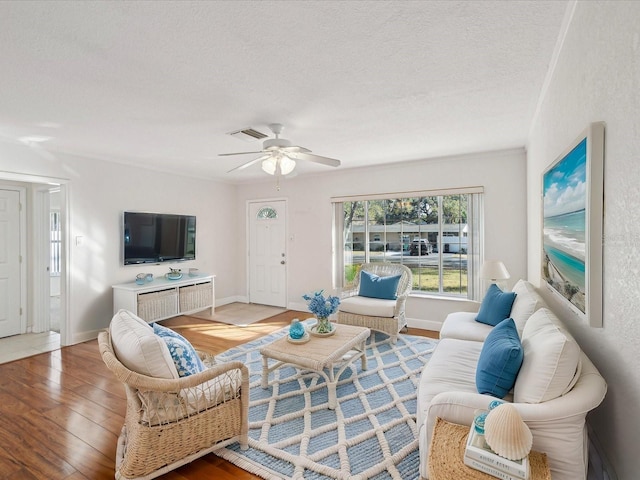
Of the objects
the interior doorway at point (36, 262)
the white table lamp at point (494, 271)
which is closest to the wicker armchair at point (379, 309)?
the white table lamp at point (494, 271)

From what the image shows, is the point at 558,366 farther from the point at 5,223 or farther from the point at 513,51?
the point at 5,223

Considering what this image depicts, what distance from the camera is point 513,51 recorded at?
193cm

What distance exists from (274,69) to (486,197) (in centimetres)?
331

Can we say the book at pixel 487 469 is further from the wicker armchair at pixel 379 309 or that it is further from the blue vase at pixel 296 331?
the wicker armchair at pixel 379 309

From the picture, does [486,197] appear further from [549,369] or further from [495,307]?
[549,369]

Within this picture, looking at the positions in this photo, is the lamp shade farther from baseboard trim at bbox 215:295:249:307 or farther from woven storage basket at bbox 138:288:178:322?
baseboard trim at bbox 215:295:249:307

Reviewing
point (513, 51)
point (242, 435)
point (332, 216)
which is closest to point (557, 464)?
point (242, 435)

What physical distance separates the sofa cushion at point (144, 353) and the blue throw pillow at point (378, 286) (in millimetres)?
3000

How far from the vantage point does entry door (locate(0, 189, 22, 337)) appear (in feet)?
14.2

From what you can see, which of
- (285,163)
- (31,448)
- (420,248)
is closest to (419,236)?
(420,248)

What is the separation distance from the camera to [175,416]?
186cm

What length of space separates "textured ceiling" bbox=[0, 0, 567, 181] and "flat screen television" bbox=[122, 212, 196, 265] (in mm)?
1414

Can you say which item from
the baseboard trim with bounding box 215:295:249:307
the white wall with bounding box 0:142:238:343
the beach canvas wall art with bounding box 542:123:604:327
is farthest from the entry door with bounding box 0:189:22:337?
the beach canvas wall art with bounding box 542:123:604:327

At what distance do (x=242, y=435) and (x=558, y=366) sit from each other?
1.79 metres
